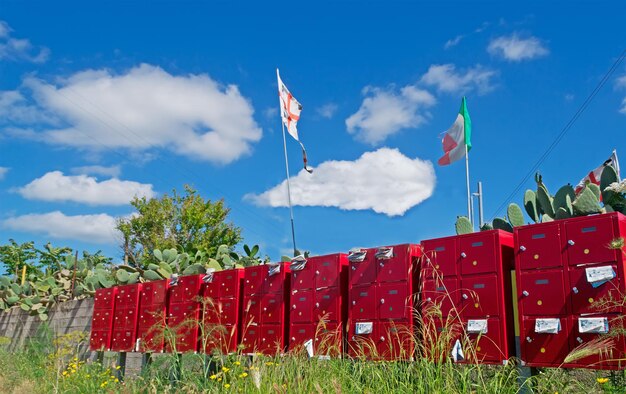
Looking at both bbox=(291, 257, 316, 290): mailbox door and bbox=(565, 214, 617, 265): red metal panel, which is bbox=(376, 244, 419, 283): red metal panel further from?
bbox=(565, 214, 617, 265): red metal panel

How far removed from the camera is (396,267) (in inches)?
279

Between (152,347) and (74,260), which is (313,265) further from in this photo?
(74,260)

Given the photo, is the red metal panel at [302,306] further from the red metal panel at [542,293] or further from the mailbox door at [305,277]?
the red metal panel at [542,293]

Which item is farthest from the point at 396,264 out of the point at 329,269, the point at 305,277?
the point at 305,277

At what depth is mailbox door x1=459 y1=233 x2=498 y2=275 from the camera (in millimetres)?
6211

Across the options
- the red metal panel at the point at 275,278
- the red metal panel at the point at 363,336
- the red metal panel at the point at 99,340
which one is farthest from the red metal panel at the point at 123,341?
the red metal panel at the point at 363,336

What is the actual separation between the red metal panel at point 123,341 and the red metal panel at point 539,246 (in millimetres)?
8447

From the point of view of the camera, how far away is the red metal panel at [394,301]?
269 inches

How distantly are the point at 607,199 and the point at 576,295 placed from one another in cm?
227

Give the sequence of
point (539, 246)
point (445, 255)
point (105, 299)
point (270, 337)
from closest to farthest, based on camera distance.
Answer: point (539, 246), point (445, 255), point (270, 337), point (105, 299)

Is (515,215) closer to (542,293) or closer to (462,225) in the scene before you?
(462,225)

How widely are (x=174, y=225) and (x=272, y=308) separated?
75.7 feet

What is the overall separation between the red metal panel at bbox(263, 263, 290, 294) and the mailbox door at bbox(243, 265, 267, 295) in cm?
8

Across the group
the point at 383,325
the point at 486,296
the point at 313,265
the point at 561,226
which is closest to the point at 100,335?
the point at 313,265
